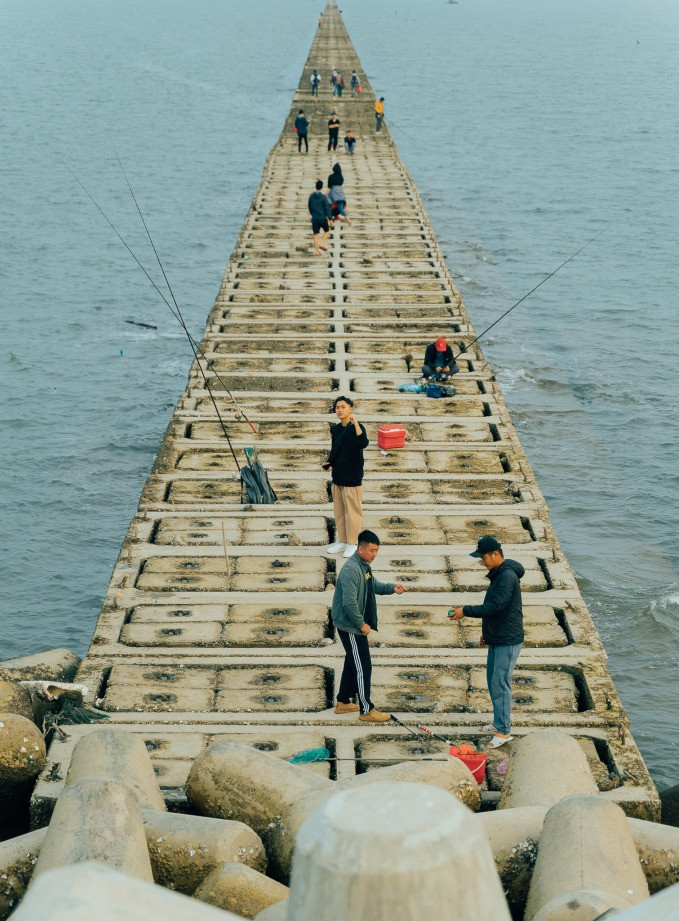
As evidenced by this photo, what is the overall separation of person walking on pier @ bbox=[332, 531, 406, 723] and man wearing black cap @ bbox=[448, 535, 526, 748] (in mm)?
692

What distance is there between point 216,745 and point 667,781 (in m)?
7.03

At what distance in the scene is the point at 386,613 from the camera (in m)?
10.8

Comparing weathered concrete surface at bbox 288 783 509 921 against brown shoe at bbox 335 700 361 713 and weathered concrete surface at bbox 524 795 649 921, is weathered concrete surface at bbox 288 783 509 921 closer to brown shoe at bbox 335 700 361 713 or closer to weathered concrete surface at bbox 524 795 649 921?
weathered concrete surface at bbox 524 795 649 921

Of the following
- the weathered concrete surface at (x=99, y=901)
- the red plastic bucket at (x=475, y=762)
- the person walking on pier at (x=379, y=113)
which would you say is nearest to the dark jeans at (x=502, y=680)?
the red plastic bucket at (x=475, y=762)

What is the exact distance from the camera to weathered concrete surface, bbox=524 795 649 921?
5.95m

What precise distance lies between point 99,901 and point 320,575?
8.68 m

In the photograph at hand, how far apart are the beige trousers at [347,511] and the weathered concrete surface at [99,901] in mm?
8477

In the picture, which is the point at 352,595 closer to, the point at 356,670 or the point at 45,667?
the point at 356,670

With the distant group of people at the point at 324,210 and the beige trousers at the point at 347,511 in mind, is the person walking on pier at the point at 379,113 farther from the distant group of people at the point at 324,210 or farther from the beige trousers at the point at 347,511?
the beige trousers at the point at 347,511

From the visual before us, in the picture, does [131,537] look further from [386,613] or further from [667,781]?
[667,781]

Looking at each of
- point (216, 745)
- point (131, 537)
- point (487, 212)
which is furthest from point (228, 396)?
point (487, 212)

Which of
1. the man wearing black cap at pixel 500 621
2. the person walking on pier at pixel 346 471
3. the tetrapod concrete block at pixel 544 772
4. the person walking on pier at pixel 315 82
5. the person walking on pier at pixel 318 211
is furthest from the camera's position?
the person walking on pier at pixel 315 82

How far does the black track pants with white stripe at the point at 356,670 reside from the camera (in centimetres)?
865

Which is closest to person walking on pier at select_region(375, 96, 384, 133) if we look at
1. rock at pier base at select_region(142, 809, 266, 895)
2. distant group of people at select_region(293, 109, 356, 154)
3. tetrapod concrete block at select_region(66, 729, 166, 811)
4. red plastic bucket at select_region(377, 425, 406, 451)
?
distant group of people at select_region(293, 109, 356, 154)
